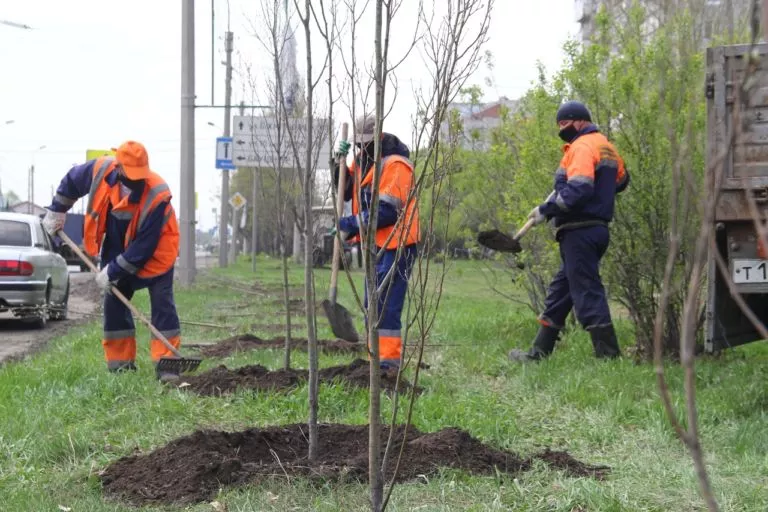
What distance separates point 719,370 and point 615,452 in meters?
2.36

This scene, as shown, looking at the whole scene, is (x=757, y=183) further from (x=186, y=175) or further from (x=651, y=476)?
(x=186, y=175)

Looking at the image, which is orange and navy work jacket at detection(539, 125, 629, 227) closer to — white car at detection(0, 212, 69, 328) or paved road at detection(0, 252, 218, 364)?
paved road at detection(0, 252, 218, 364)

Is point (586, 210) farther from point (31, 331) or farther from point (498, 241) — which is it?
point (31, 331)

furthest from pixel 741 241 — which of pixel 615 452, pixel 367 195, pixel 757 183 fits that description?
pixel 367 195

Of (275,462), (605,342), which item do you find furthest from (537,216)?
(275,462)

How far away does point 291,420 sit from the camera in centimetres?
555

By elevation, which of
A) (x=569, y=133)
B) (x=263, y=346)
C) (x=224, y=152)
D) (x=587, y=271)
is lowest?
(x=263, y=346)

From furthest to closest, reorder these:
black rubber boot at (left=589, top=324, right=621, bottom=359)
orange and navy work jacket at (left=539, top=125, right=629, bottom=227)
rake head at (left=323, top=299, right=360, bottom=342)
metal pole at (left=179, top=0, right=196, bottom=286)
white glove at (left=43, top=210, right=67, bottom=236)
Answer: metal pole at (left=179, top=0, right=196, bottom=286) → white glove at (left=43, top=210, right=67, bottom=236) → rake head at (left=323, top=299, right=360, bottom=342) → black rubber boot at (left=589, top=324, right=621, bottom=359) → orange and navy work jacket at (left=539, top=125, right=629, bottom=227)

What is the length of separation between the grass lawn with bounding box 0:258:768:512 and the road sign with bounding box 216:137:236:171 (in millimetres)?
13553

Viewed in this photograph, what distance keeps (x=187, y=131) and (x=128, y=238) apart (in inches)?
467

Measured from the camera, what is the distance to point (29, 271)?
41.4 ft

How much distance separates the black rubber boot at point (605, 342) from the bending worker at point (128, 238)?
10.1ft

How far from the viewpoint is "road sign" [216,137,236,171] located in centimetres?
2211

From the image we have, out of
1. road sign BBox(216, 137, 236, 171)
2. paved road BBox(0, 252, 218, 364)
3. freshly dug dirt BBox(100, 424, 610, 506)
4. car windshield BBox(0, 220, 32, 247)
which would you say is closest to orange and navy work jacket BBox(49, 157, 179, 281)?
freshly dug dirt BBox(100, 424, 610, 506)
